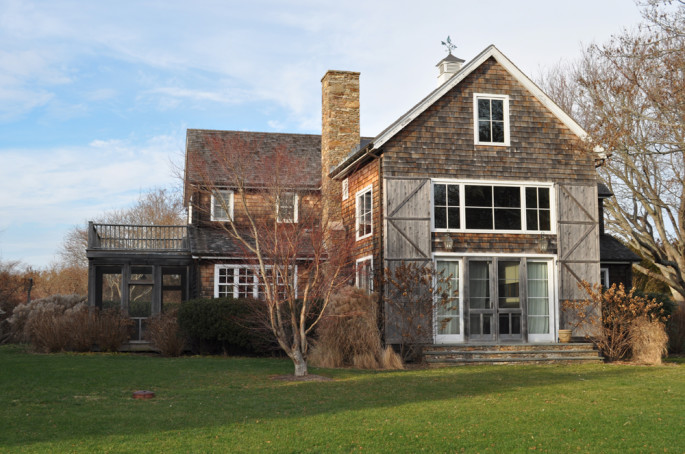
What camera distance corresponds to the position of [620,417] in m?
9.30

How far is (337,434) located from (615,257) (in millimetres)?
16323

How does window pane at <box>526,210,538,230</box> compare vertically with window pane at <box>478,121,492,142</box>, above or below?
below

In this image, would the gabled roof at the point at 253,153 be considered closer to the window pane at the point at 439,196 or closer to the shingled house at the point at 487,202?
the shingled house at the point at 487,202

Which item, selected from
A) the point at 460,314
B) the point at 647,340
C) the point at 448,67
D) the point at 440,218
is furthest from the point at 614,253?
the point at 448,67

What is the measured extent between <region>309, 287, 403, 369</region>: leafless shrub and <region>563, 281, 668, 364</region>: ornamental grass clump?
5.21 metres

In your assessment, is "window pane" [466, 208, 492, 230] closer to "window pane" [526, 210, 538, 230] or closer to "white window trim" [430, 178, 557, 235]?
"white window trim" [430, 178, 557, 235]

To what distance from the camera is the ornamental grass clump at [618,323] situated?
17000 mm

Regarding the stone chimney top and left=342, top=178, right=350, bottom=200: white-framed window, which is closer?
the stone chimney top

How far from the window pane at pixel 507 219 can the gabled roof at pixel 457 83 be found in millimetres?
2788

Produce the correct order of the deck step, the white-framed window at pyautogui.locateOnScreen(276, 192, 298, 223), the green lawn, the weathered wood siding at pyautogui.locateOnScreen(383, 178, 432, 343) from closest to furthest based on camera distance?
1. the green lawn
2. the white-framed window at pyautogui.locateOnScreen(276, 192, 298, 223)
3. the deck step
4. the weathered wood siding at pyautogui.locateOnScreen(383, 178, 432, 343)

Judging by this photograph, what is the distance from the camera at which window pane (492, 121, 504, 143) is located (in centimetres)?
1839

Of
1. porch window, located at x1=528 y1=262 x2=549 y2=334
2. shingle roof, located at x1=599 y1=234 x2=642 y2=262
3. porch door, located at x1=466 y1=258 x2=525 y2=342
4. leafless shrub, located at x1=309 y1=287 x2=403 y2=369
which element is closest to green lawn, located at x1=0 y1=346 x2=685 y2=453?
leafless shrub, located at x1=309 y1=287 x2=403 y2=369

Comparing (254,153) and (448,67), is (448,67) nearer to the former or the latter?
(448,67)

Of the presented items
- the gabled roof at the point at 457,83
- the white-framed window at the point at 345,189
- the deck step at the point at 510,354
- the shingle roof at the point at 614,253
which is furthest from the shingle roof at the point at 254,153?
the shingle roof at the point at 614,253
